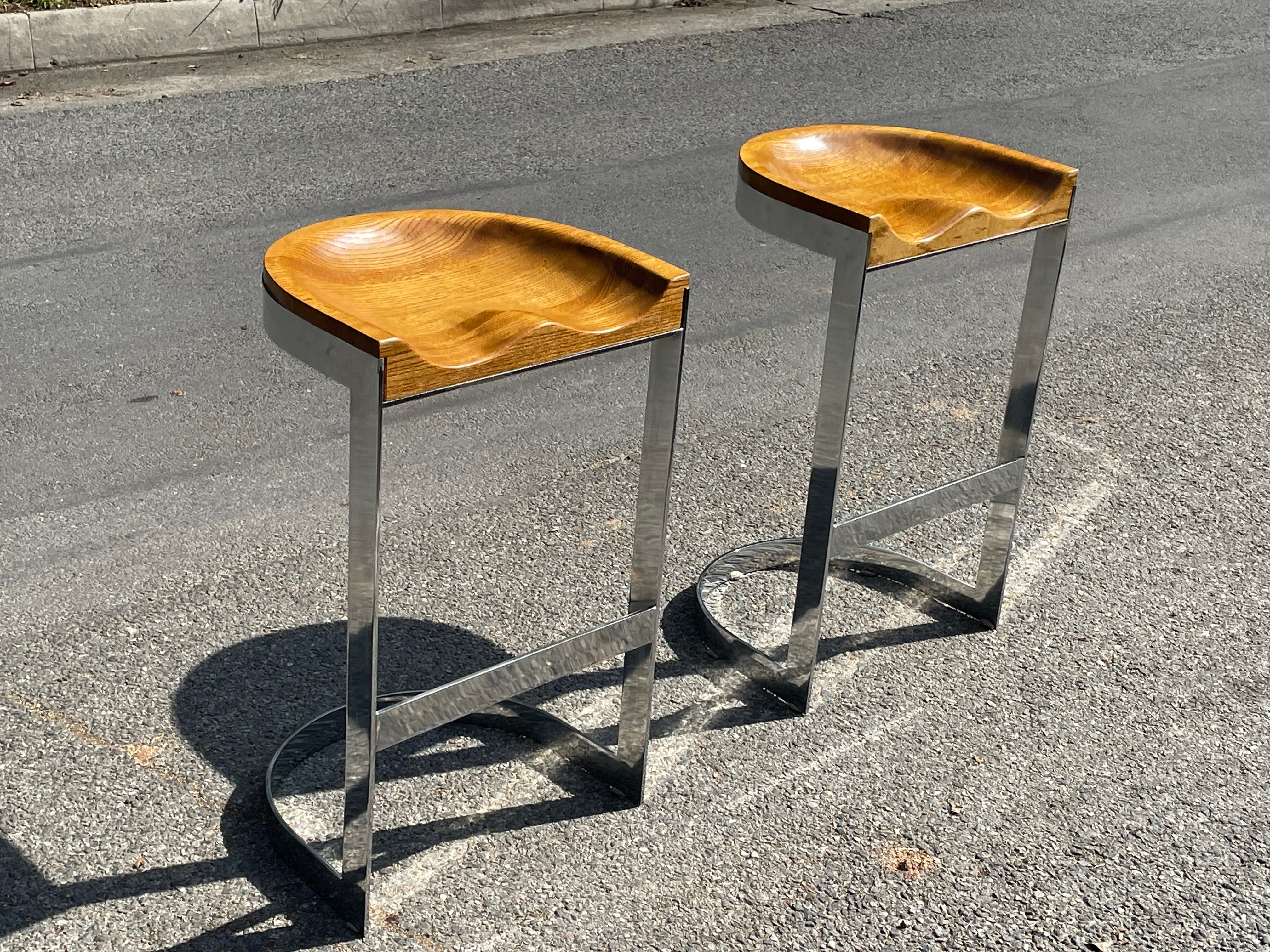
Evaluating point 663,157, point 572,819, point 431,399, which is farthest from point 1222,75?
point 572,819

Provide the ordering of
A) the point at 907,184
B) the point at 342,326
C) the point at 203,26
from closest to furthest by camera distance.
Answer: the point at 342,326 < the point at 907,184 < the point at 203,26

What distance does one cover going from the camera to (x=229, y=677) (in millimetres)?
3055

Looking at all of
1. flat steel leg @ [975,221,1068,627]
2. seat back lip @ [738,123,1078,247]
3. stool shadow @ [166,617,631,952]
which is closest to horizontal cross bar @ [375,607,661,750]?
stool shadow @ [166,617,631,952]

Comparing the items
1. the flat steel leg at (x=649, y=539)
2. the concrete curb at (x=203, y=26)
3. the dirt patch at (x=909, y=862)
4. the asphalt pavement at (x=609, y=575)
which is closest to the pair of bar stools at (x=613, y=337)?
the flat steel leg at (x=649, y=539)

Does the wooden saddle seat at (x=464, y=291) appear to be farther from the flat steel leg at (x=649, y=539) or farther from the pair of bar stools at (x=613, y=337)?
the flat steel leg at (x=649, y=539)

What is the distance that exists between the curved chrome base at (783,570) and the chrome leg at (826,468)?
56 millimetres

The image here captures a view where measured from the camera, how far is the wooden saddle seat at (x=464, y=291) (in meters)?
2.10

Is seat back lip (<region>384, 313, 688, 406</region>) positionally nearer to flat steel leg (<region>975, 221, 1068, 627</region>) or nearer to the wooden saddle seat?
the wooden saddle seat

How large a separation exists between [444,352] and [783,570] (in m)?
1.76

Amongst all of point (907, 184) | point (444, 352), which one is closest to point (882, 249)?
point (907, 184)

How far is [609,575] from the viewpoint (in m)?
3.59

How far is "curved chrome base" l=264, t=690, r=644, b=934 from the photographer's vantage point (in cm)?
243

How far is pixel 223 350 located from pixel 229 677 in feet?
6.02

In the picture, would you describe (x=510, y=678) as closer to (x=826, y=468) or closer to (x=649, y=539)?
(x=649, y=539)
